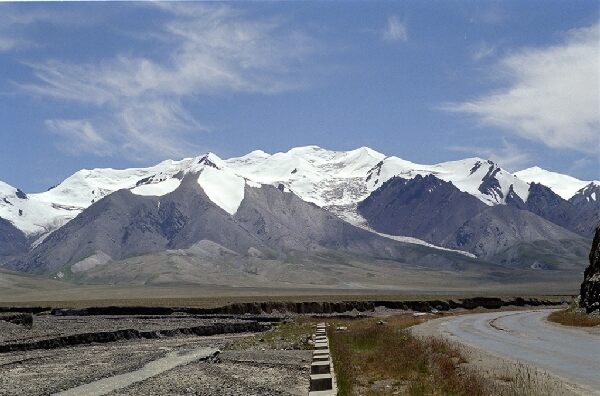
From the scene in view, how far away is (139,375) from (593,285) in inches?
1837

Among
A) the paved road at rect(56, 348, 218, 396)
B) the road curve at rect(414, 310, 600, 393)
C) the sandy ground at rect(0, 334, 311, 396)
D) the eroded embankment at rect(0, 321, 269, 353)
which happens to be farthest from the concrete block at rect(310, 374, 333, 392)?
the eroded embankment at rect(0, 321, 269, 353)

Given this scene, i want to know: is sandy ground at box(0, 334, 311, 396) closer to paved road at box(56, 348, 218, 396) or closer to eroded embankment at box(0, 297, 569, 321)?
paved road at box(56, 348, 218, 396)

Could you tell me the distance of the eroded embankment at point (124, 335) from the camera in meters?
59.8

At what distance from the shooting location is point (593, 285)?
6944 centimetres

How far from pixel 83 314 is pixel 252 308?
3046cm

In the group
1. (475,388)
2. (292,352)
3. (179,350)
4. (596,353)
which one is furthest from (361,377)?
(179,350)

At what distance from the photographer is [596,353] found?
37.4 metres

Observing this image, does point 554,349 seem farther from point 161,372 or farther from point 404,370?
point 161,372

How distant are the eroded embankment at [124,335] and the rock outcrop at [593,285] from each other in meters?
36.9

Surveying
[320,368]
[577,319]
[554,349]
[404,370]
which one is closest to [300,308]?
[577,319]

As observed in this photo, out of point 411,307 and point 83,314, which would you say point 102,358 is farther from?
point 411,307

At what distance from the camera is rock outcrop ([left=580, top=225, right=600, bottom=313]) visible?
222ft

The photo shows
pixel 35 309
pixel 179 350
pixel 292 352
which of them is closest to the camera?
pixel 292 352

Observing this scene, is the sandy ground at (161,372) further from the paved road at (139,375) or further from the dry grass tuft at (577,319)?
the dry grass tuft at (577,319)
